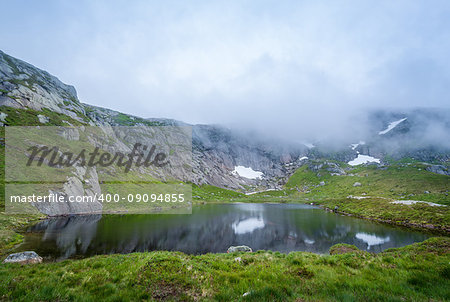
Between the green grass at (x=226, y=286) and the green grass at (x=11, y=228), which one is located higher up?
the green grass at (x=226, y=286)

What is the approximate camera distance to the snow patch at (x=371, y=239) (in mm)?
39141

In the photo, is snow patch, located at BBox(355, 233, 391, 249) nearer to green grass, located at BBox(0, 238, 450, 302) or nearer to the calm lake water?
the calm lake water

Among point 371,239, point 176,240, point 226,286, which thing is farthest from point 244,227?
point 226,286

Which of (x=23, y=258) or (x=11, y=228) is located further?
(x=11, y=228)

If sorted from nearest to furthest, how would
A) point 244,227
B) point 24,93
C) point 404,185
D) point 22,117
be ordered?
point 244,227 < point 22,117 < point 404,185 < point 24,93

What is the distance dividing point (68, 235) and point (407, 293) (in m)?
48.2

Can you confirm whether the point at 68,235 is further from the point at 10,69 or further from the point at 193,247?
the point at 10,69

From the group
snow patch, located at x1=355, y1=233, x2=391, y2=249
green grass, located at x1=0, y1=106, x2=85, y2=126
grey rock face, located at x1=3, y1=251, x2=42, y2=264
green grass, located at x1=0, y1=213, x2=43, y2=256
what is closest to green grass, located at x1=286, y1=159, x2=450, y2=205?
snow patch, located at x1=355, y1=233, x2=391, y2=249

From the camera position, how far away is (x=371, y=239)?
42.2 meters

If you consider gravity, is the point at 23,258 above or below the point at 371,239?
above

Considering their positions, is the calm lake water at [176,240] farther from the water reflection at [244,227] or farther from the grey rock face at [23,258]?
the water reflection at [244,227]

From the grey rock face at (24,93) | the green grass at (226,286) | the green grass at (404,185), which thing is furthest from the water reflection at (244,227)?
the grey rock face at (24,93)

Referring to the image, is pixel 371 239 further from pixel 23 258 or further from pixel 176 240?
→ pixel 23 258

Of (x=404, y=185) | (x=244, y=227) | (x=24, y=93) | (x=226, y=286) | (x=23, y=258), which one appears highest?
(x=24, y=93)
